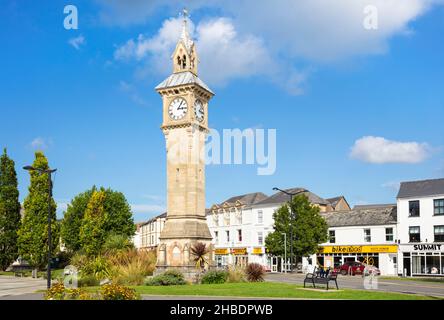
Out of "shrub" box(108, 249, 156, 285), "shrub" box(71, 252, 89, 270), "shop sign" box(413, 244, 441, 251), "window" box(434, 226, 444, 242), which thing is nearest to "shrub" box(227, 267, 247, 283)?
"shrub" box(108, 249, 156, 285)

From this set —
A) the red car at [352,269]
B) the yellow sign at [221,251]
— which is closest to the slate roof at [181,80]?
the red car at [352,269]

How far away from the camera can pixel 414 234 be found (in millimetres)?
53406

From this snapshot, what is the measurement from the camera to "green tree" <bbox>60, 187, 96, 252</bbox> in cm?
7344

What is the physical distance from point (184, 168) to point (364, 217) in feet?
91.1

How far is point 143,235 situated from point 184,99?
77.5m

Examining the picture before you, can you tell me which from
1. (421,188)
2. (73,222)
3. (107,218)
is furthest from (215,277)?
(73,222)

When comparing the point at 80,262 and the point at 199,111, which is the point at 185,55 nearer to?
the point at 199,111

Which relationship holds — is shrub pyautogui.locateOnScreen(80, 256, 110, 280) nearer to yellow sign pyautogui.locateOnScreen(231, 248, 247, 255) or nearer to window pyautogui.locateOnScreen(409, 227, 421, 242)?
window pyautogui.locateOnScreen(409, 227, 421, 242)

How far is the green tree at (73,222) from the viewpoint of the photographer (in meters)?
73.4

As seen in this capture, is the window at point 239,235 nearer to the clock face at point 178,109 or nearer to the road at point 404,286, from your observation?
the clock face at point 178,109

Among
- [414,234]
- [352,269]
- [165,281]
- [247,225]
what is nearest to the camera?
[165,281]

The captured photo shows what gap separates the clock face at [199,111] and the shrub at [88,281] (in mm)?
16486
